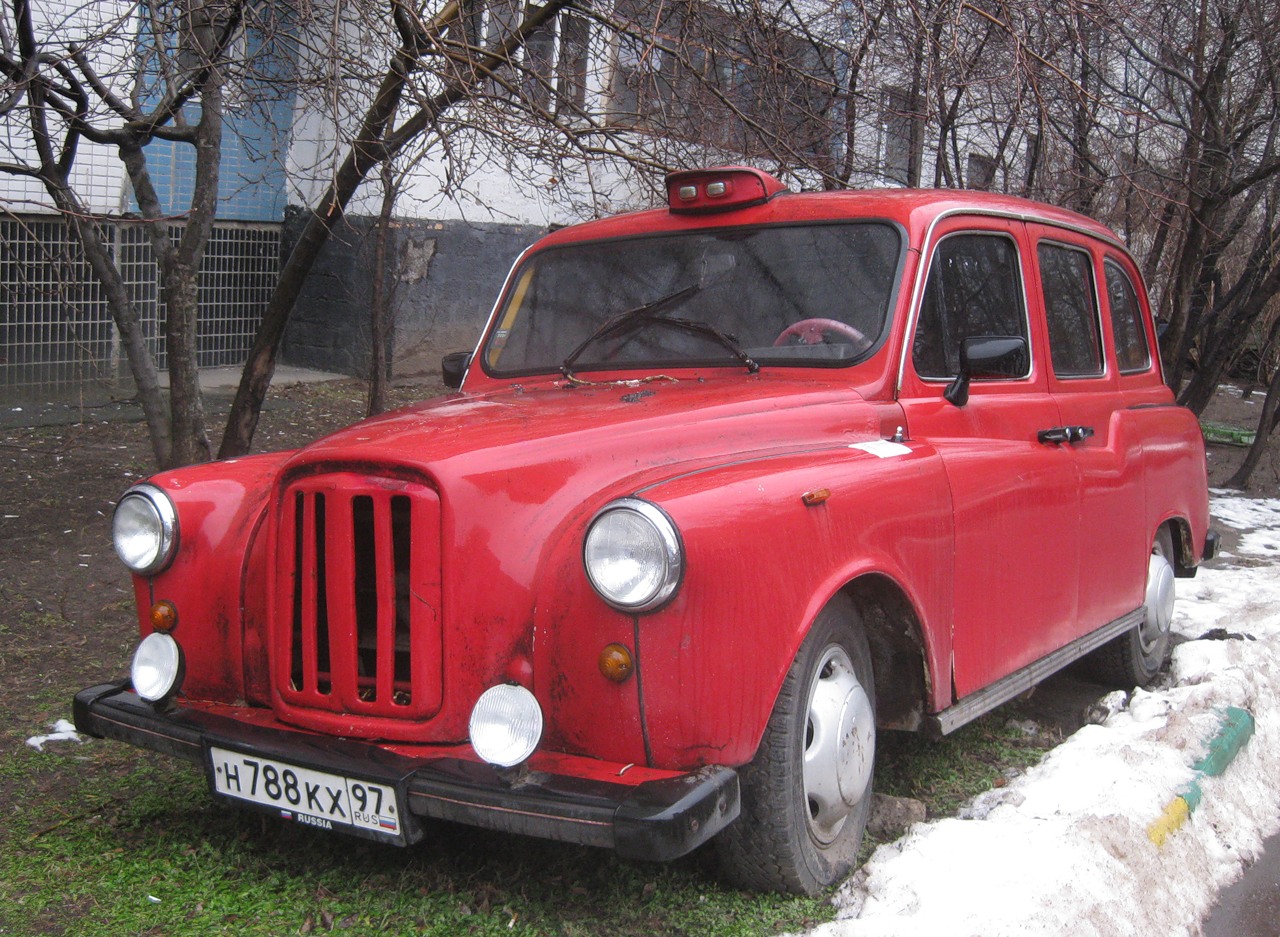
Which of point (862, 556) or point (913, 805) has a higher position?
point (862, 556)

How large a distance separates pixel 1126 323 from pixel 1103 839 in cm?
271

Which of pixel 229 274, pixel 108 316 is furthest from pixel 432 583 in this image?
pixel 229 274

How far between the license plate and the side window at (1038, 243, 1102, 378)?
118 inches

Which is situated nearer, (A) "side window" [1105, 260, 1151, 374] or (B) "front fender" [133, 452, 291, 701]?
(B) "front fender" [133, 452, 291, 701]

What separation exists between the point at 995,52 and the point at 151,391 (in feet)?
18.1

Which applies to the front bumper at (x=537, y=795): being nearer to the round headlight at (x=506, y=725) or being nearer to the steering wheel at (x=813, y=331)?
the round headlight at (x=506, y=725)

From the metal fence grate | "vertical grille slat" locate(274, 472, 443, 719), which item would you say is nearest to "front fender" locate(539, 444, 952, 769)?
"vertical grille slat" locate(274, 472, 443, 719)

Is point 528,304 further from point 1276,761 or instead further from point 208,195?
point 1276,761

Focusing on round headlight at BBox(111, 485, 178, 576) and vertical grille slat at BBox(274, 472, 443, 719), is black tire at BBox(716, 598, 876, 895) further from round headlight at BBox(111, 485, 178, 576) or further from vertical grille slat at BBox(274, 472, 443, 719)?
round headlight at BBox(111, 485, 178, 576)

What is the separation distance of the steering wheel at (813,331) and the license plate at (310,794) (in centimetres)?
190

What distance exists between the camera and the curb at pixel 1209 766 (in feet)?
12.1

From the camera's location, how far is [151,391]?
20.6 ft

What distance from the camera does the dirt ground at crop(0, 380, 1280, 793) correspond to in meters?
4.84

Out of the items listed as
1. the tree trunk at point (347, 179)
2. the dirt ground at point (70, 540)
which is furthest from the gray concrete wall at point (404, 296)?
the tree trunk at point (347, 179)
